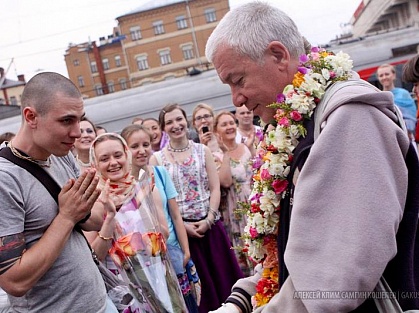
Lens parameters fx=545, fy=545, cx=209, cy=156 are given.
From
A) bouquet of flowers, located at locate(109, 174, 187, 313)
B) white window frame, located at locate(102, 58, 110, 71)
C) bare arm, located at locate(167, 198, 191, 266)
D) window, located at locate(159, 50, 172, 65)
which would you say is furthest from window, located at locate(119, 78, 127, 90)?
bouquet of flowers, located at locate(109, 174, 187, 313)

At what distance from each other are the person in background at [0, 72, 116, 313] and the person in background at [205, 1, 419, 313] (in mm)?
1109

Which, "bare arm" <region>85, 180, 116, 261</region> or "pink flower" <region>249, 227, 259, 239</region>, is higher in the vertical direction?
"pink flower" <region>249, 227, 259, 239</region>

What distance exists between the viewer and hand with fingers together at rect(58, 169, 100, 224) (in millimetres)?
2834

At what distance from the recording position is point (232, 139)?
6.51 m

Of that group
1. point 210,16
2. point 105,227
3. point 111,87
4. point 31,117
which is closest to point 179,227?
point 105,227

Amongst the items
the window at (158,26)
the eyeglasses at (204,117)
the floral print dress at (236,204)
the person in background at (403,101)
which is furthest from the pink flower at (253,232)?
the window at (158,26)

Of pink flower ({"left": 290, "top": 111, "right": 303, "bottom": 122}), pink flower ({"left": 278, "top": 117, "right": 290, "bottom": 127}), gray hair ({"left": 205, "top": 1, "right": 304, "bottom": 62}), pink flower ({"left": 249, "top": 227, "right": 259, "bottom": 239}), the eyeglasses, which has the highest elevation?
gray hair ({"left": 205, "top": 1, "right": 304, "bottom": 62})

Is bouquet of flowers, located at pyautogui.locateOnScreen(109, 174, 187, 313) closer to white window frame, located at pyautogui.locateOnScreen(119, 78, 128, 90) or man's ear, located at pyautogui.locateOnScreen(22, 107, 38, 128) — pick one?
man's ear, located at pyautogui.locateOnScreen(22, 107, 38, 128)

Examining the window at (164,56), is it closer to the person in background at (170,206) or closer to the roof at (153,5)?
the roof at (153,5)

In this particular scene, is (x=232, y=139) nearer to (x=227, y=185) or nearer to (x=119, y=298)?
(x=227, y=185)

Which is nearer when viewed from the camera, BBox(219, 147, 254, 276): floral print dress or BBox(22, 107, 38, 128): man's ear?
BBox(22, 107, 38, 128): man's ear

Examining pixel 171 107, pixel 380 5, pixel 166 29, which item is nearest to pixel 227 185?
pixel 171 107

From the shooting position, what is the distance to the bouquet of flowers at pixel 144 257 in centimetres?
340

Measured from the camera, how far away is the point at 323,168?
1.70m
